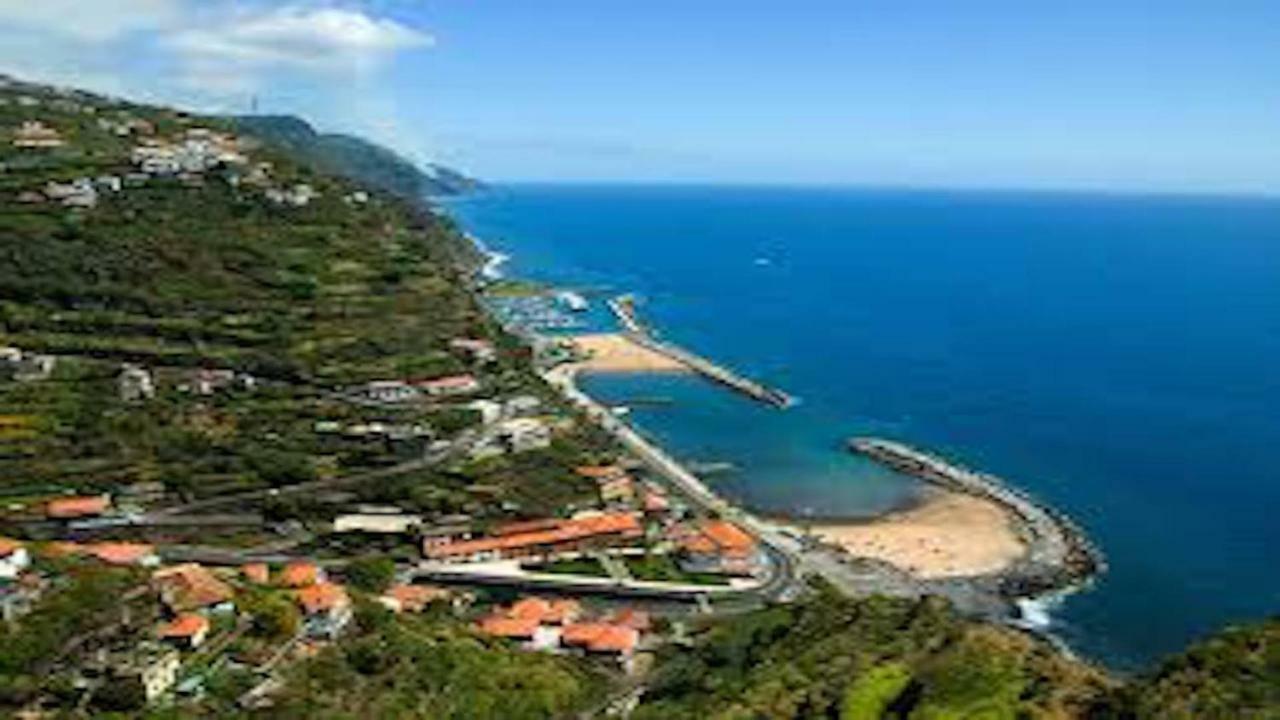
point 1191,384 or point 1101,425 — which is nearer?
point 1101,425

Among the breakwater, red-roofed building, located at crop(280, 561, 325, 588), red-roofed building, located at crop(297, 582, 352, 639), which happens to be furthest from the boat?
red-roofed building, located at crop(297, 582, 352, 639)

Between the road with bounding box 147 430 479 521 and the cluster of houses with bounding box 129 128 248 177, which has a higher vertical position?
the cluster of houses with bounding box 129 128 248 177

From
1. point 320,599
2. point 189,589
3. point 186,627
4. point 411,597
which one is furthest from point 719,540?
point 186,627

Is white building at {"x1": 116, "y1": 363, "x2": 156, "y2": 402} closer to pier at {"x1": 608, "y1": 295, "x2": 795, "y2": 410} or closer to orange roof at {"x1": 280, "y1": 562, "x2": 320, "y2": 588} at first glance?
orange roof at {"x1": 280, "y1": 562, "x2": 320, "y2": 588}

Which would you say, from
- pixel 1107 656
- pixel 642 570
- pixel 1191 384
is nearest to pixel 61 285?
pixel 642 570

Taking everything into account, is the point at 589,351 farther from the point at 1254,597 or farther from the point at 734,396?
the point at 1254,597

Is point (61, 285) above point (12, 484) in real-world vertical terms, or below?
above
